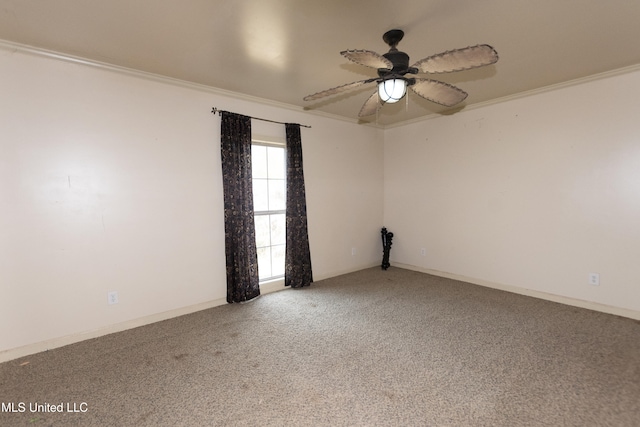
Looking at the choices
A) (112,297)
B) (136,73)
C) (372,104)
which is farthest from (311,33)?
(112,297)

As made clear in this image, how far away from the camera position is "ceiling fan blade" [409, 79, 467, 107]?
81.4 inches

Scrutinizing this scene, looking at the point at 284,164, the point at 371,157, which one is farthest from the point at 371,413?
the point at 371,157

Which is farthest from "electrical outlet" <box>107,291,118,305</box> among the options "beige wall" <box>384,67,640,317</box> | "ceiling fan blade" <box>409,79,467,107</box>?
"beige wall" <box>384,67,640,317</box>

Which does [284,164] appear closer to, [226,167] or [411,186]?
[226,167]

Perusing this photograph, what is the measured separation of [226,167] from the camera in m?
3.52

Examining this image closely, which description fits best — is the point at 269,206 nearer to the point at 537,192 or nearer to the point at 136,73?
the point at 136,73

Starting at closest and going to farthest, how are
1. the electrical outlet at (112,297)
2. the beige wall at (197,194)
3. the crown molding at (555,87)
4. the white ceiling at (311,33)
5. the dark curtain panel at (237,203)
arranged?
1. the white ceiling at (311,33)
2. the beige wall at (197,194)
3. the electrical outlet at (112,297)
4. the crown molding at (555,87)
5. the dark curtain panel at (237,203)

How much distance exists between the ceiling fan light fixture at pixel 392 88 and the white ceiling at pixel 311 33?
0.46 m

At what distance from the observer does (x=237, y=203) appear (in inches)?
141

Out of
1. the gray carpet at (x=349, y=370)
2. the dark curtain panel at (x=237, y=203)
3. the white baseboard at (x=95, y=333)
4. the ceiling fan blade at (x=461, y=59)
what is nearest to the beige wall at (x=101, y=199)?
the white baseboard at (x=95, y=333)

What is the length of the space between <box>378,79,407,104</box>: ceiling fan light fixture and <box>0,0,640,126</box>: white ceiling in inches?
18.2

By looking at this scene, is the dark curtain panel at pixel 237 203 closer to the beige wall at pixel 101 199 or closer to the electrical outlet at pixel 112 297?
the beige wall at pixel 101 199

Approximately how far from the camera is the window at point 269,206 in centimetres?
403

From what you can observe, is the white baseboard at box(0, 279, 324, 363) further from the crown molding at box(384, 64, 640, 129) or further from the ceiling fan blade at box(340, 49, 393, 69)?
the crown molding at box(384, 64, 640, 129)
